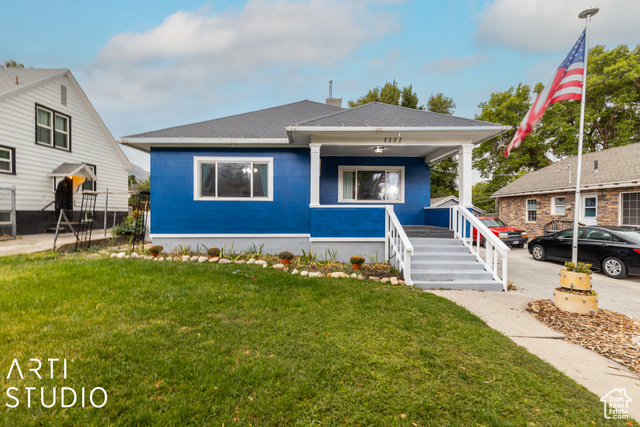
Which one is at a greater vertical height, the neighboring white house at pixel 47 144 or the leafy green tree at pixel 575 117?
the leafy green tree at pixel 575 117

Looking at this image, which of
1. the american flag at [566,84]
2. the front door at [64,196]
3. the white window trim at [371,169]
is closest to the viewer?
the american flag at [566,84]

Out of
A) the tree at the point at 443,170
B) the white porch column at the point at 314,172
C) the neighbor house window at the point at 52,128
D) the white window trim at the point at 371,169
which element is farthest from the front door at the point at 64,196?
the tree at the point at 443,170

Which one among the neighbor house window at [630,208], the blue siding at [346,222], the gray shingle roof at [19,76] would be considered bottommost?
the blue siding at [346,222]

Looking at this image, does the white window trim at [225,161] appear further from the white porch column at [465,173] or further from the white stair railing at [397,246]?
the white porch column at [465,173]

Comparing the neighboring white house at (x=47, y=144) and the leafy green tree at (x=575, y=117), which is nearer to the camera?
the neighboring white house at (x=47, y=144)

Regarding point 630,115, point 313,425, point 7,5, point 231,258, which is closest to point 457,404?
point 313,425

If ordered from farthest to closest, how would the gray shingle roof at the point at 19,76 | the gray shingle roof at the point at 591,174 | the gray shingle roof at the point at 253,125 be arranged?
the gray shingle roof at the point at 591,174
the gray shingle roof at the point at 19,76
the gray shingle roof at the point at 253,125

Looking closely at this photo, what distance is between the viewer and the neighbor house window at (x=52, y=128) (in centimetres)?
1116

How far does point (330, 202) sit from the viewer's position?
892cm

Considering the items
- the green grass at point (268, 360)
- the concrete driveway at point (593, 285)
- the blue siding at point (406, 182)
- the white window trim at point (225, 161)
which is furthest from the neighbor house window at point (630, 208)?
the white window trim at point (225, 161)

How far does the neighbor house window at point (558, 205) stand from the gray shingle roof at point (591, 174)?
30.7 inches

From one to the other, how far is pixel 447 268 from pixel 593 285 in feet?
11.9

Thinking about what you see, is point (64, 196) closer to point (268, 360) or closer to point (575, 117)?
point (268, 360)

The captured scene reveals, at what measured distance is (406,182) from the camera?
8891 mm
